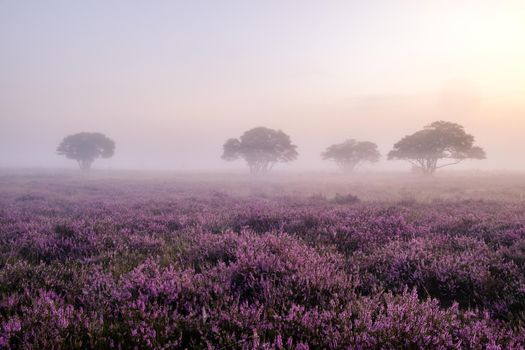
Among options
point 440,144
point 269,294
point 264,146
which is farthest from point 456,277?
point 264,146

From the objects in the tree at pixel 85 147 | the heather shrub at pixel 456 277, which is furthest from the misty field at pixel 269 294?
the tree at pixel 85 147

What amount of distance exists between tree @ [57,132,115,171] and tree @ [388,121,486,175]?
59616 millimetres

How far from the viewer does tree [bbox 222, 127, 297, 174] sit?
60138 millimetres

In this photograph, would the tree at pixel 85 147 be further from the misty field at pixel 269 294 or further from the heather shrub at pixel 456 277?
the heather shrub at pixel 456 277

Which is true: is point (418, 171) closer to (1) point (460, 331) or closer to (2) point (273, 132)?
(2) point (273, 132)

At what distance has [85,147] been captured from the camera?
226ft

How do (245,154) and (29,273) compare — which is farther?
(245,154)

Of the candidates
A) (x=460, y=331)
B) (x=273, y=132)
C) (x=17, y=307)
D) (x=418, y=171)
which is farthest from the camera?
(x=273, y=132)

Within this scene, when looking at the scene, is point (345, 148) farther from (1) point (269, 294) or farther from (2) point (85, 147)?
(1) point (269, 294)

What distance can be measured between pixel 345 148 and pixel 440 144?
25.1m

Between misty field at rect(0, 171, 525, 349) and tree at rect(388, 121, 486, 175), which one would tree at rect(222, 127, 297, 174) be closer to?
tree at rect(388, 121, 486, 175)

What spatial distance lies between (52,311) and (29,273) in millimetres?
1654

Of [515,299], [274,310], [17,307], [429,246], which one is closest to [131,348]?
[274,310]

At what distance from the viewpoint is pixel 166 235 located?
678cm
